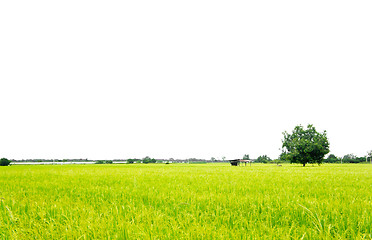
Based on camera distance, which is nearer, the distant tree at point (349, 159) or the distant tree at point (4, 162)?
the distant tree at point (4, 162)

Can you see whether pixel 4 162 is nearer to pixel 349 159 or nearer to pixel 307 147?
pixel 307 147

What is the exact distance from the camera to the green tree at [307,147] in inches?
2297

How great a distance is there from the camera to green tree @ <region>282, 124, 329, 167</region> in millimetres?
58344

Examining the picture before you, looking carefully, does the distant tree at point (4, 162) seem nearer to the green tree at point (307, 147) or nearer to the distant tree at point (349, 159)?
the green tree at point (307, 147)

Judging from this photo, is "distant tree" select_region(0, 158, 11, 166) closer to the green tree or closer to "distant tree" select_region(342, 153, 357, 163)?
the green tree

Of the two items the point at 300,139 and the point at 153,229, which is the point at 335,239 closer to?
the point at 153,229

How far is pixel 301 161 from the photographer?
58938 millimetres

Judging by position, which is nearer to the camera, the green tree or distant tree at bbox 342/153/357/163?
the green tree

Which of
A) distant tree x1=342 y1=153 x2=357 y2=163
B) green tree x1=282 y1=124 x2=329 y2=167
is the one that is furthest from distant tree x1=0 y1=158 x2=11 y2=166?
distant tree x1=342 y1=153 x2=357 y2=163

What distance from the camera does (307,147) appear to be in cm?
5850

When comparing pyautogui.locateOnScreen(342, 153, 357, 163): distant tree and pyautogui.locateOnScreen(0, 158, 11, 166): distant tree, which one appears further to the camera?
pyautogui.locateOnScreen(342, 153, 357, 163): distant tree

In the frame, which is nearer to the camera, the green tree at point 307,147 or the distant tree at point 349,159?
the green tree at point 307,147

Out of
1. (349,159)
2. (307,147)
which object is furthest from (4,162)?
(349,159)

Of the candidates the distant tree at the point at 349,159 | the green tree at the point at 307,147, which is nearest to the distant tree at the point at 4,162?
the green tree at the point at 307,147
